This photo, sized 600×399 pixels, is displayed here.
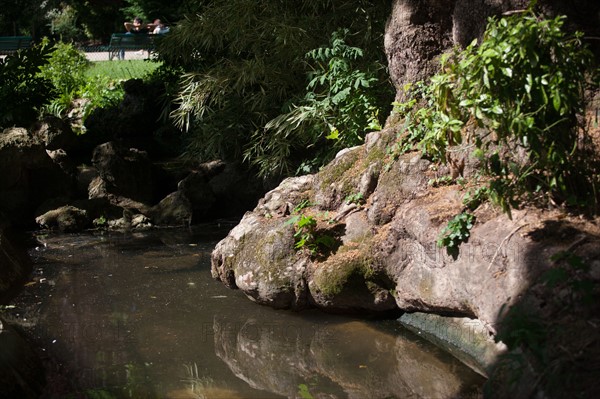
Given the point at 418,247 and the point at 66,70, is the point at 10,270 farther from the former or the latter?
the point at 66,70

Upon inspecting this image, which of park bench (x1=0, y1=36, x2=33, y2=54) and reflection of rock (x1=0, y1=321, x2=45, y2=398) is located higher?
park bench (x1=0, y1=36, x2=33, y2=54)

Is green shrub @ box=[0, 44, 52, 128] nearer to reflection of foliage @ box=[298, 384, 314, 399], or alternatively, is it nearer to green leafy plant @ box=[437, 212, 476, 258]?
reflection of foliage @ box=[298, 384, 314, 399]

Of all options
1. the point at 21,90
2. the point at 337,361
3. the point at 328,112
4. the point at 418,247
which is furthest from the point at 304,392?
the point at 21,90

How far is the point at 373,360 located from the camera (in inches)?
221

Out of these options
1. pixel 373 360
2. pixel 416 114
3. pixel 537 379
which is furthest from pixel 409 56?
pixel 537 379

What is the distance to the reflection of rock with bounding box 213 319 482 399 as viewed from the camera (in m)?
5.14

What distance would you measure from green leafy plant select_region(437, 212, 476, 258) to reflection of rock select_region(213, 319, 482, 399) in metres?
0.80

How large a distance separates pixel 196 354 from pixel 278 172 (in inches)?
205

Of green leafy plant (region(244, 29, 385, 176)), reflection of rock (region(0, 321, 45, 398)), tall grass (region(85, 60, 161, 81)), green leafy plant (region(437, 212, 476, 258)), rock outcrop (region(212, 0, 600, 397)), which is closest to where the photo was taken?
rock outcrop (region(212, 0, 600, 397))

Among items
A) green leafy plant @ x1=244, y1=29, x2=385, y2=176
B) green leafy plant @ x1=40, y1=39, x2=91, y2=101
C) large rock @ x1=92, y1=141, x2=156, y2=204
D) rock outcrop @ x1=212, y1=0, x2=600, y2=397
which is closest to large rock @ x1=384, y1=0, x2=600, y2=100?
rock outcrop @ x1=212, y1=0, x2=600, y2=397

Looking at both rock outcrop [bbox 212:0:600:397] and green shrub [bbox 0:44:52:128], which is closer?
rock outcrop [bbox 212:0:600:397]

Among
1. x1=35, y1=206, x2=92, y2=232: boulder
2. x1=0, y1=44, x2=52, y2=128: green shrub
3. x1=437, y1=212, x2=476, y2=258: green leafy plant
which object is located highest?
x1=0, y1=44, x2=52, y2=128: green shrub

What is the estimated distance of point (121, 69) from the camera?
18906mm

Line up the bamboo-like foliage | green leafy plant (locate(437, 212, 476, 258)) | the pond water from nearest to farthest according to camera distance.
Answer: the pond water, green leafy plant (locate(437, 212, 476, 258)), the bamboo-like foliage
